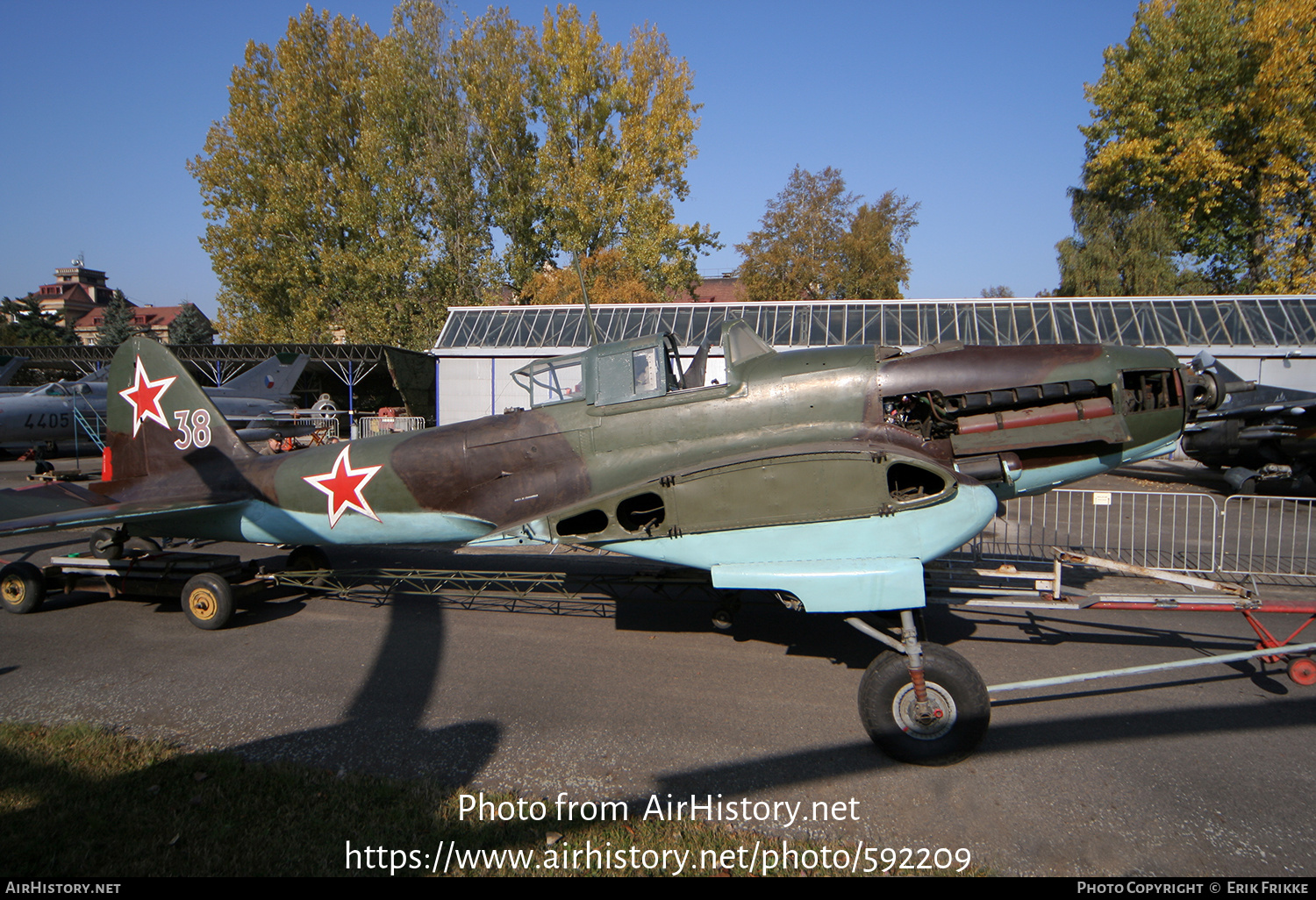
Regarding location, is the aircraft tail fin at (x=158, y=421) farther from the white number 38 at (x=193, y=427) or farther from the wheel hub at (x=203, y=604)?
the wheel hub at (x=203, y=604)

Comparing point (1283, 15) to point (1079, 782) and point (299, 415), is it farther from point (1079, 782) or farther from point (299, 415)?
point (299, 415)

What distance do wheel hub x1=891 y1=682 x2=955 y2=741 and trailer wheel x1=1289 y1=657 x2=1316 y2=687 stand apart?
3.00 m

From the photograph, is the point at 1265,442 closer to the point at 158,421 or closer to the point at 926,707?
the point at 926,707

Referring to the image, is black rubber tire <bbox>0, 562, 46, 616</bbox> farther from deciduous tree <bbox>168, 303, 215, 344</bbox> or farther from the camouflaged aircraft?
deciduous tree <bbox>168, 303, 215, 344</bbox>

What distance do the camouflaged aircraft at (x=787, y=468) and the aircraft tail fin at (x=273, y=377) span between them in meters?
23.6

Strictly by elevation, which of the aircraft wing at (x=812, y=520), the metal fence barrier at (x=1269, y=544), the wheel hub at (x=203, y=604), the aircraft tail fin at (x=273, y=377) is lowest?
the metal fence barrier at (x=1269, y=544)

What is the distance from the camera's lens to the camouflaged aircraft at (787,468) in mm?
4727

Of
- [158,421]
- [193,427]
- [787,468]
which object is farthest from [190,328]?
[787,468]

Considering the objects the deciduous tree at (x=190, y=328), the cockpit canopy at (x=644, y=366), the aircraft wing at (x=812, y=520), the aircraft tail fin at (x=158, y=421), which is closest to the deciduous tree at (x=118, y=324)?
the deciduous tree at (x=190, y=328)

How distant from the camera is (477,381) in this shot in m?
23.3

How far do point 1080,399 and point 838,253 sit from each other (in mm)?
38301

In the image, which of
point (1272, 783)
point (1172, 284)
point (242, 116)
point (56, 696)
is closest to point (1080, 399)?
point (1272, 783)

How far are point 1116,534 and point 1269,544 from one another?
2108mm

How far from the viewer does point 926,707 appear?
168 inches
